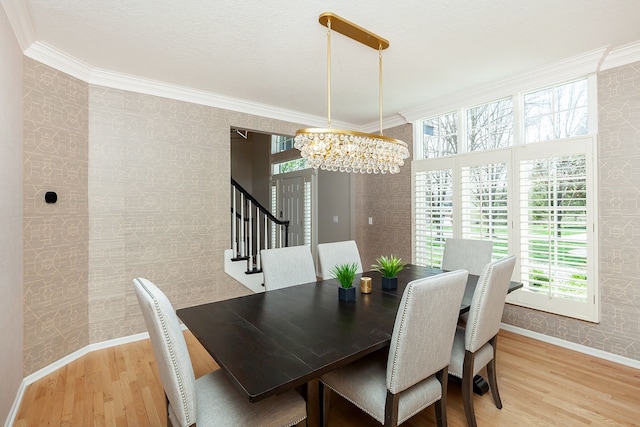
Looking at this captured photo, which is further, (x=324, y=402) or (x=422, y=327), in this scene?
(x=324, y=402)

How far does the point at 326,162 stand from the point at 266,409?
1.53m

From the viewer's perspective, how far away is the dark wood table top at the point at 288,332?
3.93ft

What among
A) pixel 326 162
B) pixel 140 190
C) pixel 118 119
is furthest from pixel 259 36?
pixel 140 190

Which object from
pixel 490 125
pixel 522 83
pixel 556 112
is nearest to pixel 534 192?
pixel 556 112

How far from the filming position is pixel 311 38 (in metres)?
2.37

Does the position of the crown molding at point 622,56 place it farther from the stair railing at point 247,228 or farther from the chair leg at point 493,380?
the stair railing at point 247,228

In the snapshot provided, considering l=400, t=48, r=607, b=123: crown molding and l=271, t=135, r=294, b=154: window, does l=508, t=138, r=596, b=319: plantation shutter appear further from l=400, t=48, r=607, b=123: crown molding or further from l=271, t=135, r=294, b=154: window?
l=271, t=135, r=294, b=154: window

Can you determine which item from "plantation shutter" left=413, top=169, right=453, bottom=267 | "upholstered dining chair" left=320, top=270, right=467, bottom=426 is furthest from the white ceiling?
"upholstered dining chair" left=320, top=270, right=467, bottom=426

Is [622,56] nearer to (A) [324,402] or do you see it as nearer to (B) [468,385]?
(B) [468,385]

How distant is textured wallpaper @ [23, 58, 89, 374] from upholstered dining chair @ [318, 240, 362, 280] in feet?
7.09

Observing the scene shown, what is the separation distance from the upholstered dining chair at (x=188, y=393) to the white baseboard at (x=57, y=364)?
4.69 feet

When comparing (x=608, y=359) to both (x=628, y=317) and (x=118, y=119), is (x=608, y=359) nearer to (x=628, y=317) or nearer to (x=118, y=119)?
(x=628, y=317)

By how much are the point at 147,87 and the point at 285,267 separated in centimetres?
A: 231

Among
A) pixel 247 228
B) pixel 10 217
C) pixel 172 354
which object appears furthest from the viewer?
pixel 247 228
